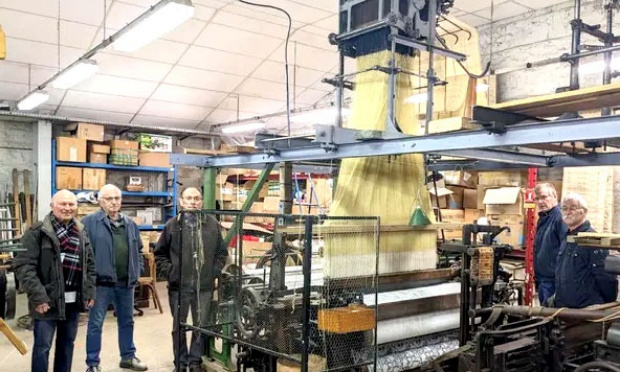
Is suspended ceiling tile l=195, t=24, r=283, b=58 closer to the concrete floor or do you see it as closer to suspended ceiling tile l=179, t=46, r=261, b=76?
suspended ceiling tile l=179, t=46, r=261, b=76

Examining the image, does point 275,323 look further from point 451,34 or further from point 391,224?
point 451,34

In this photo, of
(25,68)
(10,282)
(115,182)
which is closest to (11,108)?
(25,68)

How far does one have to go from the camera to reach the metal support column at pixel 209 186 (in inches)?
164

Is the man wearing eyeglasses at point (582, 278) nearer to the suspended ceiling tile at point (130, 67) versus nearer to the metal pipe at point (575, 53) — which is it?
the metal pipe at point (575, 53)

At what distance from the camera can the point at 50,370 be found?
173 inches

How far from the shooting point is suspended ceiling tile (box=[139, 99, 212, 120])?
8586 mm

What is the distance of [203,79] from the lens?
26.2 ft

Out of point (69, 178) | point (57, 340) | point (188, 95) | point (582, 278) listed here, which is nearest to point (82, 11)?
point (188, 95)

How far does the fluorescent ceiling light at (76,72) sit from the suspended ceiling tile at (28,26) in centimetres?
64

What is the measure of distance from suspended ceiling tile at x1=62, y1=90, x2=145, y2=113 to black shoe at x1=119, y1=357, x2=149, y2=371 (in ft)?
15.8

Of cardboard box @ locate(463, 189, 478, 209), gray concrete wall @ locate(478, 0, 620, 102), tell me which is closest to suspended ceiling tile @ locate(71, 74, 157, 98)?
cardboard box @ locate(463, 189, 478, 209)

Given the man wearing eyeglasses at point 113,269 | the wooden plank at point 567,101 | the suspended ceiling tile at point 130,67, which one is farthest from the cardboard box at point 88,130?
the wooden plank at point 567,101

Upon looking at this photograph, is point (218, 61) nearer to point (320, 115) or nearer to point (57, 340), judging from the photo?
point (320, 115)

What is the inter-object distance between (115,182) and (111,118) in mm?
1187
